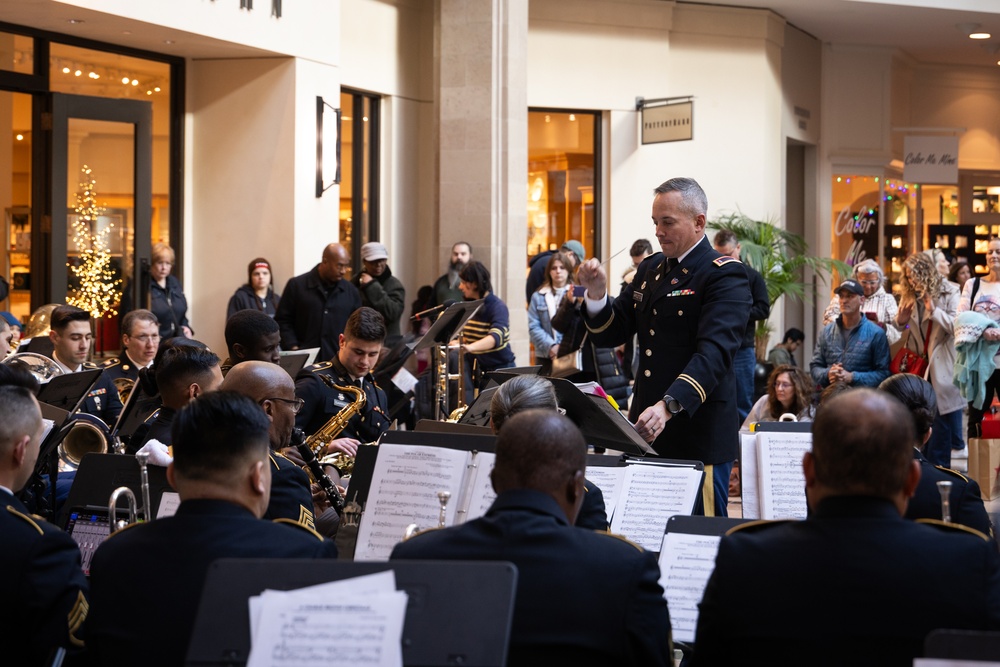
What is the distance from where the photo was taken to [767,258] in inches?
535

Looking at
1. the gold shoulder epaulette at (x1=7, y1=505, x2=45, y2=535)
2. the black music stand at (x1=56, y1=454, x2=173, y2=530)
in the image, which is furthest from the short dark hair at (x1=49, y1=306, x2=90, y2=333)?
the gold shoulder epaulette at (x1=7, y1=505, x2=45, y2=535)

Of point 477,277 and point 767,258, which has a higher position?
point 767,258

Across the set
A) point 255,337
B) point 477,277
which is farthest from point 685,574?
point 477,277

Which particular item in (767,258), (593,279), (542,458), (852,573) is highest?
(767,258)

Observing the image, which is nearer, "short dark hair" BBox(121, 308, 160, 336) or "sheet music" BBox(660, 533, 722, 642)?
"sheet music" BBox(660, 533, 722, 642)

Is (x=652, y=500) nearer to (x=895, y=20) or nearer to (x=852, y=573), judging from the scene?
(x=852, y=573)

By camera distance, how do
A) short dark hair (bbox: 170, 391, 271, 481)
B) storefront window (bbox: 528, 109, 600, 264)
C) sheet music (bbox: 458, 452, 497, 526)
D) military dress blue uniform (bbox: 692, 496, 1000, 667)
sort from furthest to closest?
storefront window (bbox: 528, 109, 600, 264) → sheet music (bbox: 458, 452, 497, 526) → short dark hair (bbox: 170, 391, 271, 481) → military dress blue uniform (bbox: 692, 496, 1000, 667)

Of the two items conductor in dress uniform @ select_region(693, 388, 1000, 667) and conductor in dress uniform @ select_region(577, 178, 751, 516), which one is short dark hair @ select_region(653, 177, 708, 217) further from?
conductor in dress uniform @ select_region(693, 388, 1000, 667)

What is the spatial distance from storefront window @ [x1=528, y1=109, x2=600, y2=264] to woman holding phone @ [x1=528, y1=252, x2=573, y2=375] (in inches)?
133

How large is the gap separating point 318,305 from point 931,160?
1044 centimetres

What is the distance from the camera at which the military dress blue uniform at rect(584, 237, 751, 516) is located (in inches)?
179

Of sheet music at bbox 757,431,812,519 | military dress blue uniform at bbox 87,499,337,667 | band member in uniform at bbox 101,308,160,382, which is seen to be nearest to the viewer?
military dress blue uniform at bbox 87,499,337,667

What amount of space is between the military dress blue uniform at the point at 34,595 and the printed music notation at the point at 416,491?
90 centimetres

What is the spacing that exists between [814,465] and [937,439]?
628 cm
